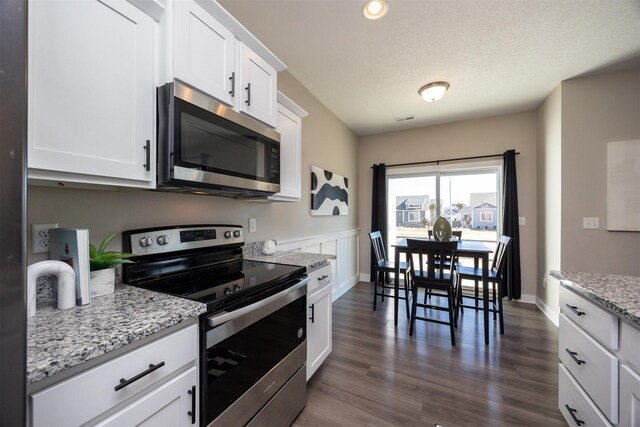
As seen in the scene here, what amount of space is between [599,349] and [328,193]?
2741mm

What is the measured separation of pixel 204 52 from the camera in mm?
1300

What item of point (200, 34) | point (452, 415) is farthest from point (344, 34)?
point (452, 415)

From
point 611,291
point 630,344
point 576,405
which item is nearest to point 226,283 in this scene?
point 630,344

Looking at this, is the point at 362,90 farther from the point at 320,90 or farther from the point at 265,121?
the point at 265,121

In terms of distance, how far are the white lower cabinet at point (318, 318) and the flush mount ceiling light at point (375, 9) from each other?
185 centimetres

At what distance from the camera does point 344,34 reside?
2053 millimetres

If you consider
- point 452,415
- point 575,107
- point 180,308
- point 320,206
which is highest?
point 575,107

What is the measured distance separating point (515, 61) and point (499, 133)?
1.55 metres

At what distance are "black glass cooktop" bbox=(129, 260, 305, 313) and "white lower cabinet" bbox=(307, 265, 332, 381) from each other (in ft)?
0.84

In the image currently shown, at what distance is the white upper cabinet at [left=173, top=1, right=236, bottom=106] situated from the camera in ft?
3.89

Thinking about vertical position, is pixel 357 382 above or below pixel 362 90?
below

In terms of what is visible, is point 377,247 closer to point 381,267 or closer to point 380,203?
point 381,267

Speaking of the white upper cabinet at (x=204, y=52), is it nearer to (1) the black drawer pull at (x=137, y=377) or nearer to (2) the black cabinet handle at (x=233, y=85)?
(2) the black cabinet handle at (x=233, y=85)

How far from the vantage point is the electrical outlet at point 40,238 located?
1006mm
